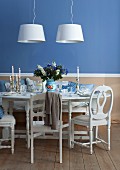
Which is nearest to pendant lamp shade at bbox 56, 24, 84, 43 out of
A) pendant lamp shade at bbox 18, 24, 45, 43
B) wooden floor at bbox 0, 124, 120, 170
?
pendant lamp shade at bbox 18, 24, 45, 43

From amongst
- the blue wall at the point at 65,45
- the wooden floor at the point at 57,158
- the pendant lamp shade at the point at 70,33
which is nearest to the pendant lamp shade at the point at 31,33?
the pendant lamp shade at the point at 70,33

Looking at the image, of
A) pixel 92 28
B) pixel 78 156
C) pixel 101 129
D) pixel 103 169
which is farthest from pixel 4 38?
pixel 103 169

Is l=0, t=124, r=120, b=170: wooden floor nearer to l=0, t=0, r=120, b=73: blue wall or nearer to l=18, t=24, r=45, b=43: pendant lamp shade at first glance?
l=18, t=24, r=45, b=43: pendant lamp shade

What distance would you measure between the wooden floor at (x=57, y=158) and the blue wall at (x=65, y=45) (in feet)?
7.17

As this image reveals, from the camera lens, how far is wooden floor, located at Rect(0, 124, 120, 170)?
3.96 m

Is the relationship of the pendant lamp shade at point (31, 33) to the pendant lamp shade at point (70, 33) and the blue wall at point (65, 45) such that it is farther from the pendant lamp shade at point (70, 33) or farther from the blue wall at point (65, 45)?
the blue wall at point (65, 45)

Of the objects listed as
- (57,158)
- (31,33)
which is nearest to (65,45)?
(31,33)

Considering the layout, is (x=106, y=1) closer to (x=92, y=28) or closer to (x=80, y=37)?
(x=92, y=28)

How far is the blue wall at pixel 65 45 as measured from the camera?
6723 millimetres

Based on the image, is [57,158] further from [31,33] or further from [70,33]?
[31,33]

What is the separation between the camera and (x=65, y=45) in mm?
6805

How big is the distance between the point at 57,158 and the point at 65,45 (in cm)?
308

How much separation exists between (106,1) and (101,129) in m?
2.63

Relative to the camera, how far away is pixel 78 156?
4387 mm
